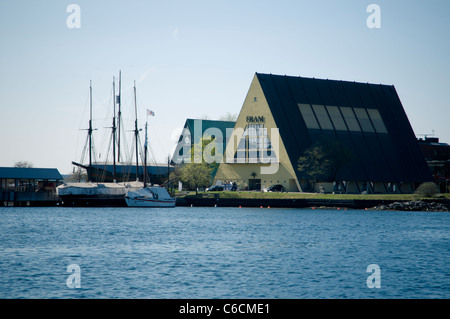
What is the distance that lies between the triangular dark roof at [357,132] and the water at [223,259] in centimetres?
4607

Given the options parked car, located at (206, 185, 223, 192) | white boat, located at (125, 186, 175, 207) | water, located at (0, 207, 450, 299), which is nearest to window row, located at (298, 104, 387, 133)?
parked car, located at (206, 185, 223, 192)

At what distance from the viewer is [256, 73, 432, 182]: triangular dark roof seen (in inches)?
4409

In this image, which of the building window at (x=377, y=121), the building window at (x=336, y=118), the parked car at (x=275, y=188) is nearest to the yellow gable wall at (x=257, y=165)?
the parked car at (x=275, y=188)

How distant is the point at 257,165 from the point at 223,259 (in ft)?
248

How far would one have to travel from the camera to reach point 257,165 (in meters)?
114

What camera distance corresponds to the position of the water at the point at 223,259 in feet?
93.6

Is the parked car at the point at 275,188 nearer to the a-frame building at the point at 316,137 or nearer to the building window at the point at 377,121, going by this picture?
the a-frame building at the point at 316,137

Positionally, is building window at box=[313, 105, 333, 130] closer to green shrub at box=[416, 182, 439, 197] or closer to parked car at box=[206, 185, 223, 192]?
parked car at box=[206, 185, 223, 192]

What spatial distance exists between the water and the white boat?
3682cm

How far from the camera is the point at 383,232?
194 ft

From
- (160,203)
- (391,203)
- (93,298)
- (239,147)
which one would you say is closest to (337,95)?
(239,147)

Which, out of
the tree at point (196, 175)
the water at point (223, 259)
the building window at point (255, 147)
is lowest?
the water at point (223, 259)

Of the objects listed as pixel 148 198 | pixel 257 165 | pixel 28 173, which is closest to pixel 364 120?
pixel 257 165
